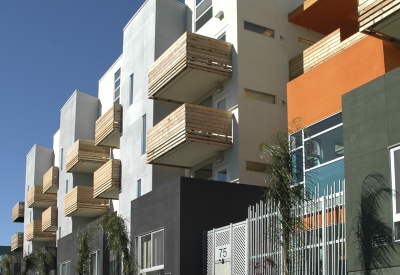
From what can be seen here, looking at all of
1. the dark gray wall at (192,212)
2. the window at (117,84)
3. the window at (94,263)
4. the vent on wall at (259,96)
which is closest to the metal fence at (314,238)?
the dark gray wall at (192,212)

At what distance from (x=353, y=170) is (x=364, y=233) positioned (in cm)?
134

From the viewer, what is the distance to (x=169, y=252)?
20.8 m

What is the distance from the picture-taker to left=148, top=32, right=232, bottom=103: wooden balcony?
24516 mm

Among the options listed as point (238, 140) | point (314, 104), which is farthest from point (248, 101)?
point (314, 104)

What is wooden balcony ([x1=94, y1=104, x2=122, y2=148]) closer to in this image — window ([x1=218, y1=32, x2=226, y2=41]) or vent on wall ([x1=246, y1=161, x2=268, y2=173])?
window ([x1=218, y1=32, x2=226, y2=41])

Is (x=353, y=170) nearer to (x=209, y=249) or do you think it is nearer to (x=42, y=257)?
(x=209, y=249)

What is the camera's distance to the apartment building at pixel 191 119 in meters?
21.2

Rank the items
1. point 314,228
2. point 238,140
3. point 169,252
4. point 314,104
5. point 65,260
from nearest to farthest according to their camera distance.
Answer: point 314,228
point 314,104
point 169,252
point 238,140
point 65,260

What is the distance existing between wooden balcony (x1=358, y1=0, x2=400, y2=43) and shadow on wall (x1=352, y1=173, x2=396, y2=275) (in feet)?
18.4

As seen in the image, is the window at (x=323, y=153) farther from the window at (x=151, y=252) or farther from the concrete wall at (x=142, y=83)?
the concrete wall at (x=142, y=83)

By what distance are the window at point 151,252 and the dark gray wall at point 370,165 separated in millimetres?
9268

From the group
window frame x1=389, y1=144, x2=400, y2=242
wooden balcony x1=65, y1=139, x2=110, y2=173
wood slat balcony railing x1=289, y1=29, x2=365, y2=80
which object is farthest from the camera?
wooden balcony x1=65, y1=139, x2=110, y2=173

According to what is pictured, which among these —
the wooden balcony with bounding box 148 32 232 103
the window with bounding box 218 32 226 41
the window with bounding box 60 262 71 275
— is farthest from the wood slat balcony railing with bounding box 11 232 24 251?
the window with bounding box 218 32 226 41

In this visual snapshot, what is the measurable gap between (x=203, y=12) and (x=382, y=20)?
1192 cm
